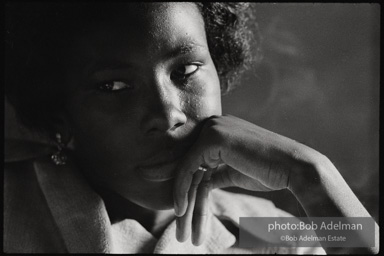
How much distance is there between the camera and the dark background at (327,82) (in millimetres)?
533

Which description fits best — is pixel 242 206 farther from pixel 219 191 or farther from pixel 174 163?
pixel 174 163

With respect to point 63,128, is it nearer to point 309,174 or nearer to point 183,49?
point 183,49

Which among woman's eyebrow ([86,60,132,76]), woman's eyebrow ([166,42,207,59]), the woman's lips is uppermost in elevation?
woman's eyebrow ([166,42,207,59])

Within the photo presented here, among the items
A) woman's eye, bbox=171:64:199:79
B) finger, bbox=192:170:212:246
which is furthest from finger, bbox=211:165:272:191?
woman's eye, bbox=171:64:199:79

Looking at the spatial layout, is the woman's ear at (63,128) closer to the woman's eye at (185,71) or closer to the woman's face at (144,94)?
the woman's face at (144,94)

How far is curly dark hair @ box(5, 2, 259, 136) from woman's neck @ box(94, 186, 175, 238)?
11 cm

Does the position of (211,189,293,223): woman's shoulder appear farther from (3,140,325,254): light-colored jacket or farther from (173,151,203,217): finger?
(173,151,203,217): finger

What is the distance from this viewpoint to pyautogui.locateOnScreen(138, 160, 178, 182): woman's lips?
1.68ft

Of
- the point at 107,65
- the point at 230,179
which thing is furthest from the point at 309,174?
the point at 107,65

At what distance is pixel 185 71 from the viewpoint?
0.51 meters

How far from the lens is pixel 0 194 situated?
0.55 meters

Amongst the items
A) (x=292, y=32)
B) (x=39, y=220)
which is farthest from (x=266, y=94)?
(x=39, y=220)

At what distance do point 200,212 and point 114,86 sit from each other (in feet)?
0.55

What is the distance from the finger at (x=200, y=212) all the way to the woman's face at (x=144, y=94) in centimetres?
3
